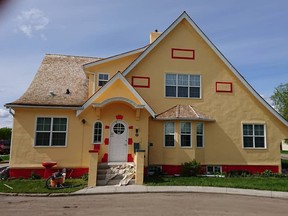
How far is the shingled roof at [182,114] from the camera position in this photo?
16078 millimetres

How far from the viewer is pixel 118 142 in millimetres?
15531

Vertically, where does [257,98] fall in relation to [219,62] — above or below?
below

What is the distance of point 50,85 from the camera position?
1655cm

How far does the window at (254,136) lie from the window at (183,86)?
13.3 ft

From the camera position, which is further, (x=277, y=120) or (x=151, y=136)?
(x=277, y=120)

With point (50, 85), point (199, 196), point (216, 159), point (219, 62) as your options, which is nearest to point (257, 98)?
point (219, 62)

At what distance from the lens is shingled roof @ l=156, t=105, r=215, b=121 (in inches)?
633

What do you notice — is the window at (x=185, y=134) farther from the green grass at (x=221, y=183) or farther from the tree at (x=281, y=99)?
the tree at (x=281, y=99)

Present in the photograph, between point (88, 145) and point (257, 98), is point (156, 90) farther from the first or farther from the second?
point (257, 98)

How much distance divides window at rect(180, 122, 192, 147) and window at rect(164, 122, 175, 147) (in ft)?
2.00

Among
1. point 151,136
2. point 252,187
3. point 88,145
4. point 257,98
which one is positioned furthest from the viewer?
point 257,98

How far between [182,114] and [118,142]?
4.41 metres

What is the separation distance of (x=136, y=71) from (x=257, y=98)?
27.7ft

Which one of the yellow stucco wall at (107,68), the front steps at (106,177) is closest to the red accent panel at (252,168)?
the front steps at (106,177)
